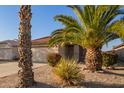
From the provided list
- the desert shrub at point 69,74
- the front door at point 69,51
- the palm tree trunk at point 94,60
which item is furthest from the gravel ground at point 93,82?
the front door at point 69,51

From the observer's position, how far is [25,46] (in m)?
12.4

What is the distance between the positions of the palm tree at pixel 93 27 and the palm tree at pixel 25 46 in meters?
4.28

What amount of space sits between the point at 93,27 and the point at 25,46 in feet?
16.3

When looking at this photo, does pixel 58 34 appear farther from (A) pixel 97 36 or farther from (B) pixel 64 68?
(B) pixel 64 68

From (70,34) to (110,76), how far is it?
3.66 metres

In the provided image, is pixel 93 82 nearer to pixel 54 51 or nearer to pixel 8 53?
pixel 54 51

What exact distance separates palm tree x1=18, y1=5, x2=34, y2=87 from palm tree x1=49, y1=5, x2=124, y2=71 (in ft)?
14.0

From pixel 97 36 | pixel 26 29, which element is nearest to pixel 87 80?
pixel 97 36

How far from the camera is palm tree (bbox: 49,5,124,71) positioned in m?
15.7

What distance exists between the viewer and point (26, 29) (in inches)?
488

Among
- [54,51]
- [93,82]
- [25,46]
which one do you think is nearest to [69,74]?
[93,82]

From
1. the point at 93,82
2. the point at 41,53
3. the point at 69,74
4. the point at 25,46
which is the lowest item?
the point at 93,82

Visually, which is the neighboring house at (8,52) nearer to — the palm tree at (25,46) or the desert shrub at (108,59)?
the desert shrub at (108,59)

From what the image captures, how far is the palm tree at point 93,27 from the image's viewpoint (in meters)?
15.7
